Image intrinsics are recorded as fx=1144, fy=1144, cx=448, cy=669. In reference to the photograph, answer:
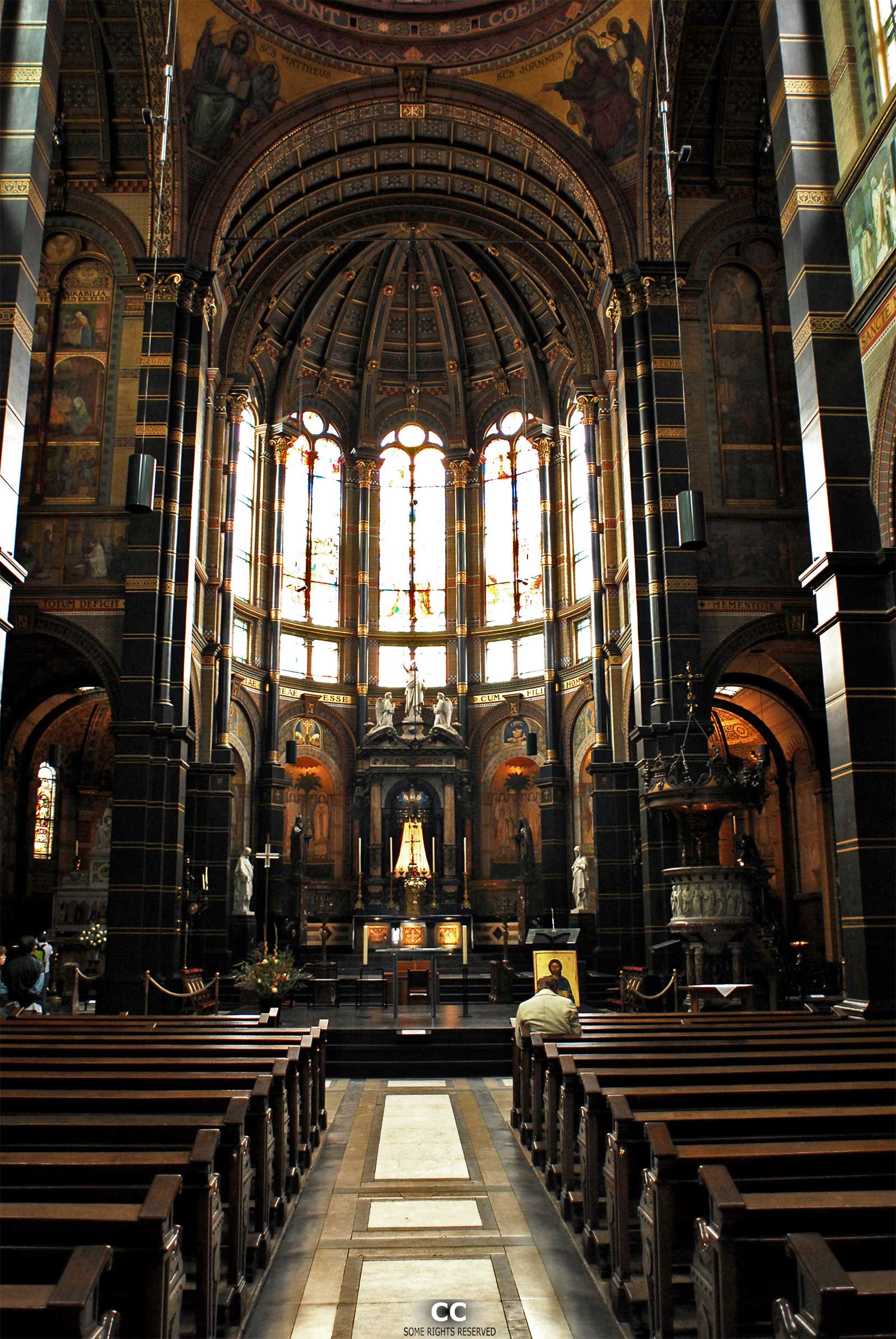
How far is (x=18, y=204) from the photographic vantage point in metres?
13.1

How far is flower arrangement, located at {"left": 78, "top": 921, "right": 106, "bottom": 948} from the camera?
2303cm

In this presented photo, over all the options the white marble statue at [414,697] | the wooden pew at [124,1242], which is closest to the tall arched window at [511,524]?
the white marble statue at [414,697]

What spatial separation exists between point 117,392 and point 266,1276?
19.1 m

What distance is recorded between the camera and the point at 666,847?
20.8 m

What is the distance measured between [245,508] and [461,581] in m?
7.47

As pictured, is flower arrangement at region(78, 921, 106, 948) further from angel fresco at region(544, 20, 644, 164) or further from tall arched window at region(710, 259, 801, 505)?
angel fresco at region(544, 20, 644, 164)

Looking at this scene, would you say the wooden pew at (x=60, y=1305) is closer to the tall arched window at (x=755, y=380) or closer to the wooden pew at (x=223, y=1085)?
the wooden pew at (x=223, y=1085)

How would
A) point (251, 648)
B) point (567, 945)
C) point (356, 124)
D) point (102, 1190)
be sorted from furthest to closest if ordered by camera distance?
1. point (251, 648)
2. point (356, 124)
3. point (567, 945)
4. point (102, 1190)

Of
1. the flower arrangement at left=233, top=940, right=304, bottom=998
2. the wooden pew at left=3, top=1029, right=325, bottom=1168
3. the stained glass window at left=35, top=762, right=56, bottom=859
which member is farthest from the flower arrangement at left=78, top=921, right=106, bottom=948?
the wooden pew at left=3, top=1029, right=325, bottom=1168

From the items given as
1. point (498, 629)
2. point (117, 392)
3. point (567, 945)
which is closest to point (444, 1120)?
point (567, 945)

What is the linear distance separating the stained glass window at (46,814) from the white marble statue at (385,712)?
31.0 feet

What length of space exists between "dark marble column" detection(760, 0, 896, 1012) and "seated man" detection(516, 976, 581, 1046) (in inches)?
120

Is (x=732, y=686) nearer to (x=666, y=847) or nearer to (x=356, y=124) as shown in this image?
(x=666, y=847)

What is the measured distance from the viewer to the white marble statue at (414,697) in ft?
115
